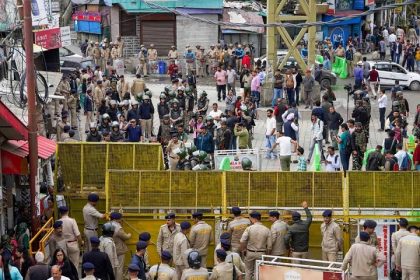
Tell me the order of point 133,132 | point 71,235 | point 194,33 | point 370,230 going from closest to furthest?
point 370,230
point 71,235
point 133,132
point 194,33

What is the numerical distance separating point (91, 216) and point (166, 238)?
1757mm

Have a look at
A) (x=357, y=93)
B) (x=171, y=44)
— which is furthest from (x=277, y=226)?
(x=171, y=44)

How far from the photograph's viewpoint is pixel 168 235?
20922 mm

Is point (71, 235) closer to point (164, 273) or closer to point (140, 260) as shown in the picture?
point (140, 260)

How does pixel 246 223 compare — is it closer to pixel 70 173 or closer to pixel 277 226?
pixel 277 226

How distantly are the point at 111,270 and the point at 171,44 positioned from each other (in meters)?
30.8

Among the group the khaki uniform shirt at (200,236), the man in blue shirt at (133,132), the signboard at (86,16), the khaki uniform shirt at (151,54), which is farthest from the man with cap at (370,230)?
the signboard at (86,16)

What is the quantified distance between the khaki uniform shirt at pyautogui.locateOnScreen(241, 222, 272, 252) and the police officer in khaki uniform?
2.21 m

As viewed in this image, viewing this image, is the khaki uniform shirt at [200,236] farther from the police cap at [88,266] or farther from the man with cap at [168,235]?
the police cap at [88,266]

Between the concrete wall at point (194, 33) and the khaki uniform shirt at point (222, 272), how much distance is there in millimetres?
30398

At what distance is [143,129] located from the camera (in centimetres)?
3234

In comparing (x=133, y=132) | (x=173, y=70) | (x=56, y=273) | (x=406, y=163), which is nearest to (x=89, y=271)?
(x=56, y=273)

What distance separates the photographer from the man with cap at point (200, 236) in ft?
68.9

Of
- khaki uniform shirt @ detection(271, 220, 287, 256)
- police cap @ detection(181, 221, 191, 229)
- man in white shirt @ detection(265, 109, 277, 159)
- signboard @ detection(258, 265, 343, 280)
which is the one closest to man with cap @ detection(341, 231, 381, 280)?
signboard @ detection(258, 265, 343, 280)
